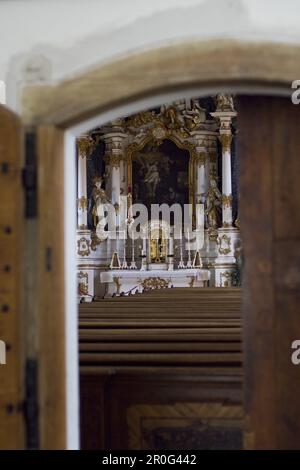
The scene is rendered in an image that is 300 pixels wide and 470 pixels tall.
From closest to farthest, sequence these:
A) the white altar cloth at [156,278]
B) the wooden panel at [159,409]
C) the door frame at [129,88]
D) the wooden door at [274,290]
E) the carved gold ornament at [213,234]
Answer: the door frame at [129,88], the wooden door at [274,290], the wooden panel at [159,409], the white altar cloth at [156,278], the carved gold ornament at [213,234]

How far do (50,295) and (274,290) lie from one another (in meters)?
0.90

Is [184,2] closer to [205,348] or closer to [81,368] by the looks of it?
[81,368]

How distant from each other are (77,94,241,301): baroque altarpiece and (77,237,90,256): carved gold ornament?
0.02 meters

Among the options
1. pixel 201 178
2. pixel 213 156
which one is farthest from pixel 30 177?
pixel 213 156

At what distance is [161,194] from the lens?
1448 cm

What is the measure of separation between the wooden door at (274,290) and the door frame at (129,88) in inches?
9.3

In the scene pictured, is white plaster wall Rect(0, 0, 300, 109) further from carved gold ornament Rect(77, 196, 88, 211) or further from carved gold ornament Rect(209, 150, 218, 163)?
carved gold ornament Rect(209, 150, 218, 163)

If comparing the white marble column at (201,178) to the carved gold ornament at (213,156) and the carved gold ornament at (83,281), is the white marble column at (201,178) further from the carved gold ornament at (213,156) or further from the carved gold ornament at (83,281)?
the carved gold ornament at (83,281)

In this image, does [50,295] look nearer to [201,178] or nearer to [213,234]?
[213,234]

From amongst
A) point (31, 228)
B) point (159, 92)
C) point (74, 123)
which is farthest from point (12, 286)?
point (159, 92)

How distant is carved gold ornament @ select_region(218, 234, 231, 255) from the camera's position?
13.7 m

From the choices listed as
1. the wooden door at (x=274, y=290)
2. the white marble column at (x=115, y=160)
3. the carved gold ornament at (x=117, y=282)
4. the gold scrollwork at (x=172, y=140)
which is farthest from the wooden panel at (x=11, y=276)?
the gold scrollwork at (x=172, y=140)

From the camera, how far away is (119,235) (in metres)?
14.1

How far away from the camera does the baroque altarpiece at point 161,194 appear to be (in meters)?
13.8
